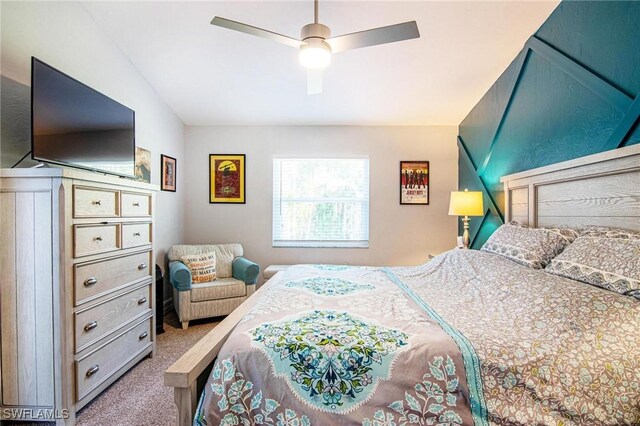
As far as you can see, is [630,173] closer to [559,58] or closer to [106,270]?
[559,58]

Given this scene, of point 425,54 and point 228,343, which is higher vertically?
point 425,54

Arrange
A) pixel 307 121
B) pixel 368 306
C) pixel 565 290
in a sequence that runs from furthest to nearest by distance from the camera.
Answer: pixel 307 121, pixel 368 306, pixel 565 290

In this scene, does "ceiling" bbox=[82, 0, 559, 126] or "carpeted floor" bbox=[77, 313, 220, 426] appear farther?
"ceiling" bbox=[82, 0, 559, 126]

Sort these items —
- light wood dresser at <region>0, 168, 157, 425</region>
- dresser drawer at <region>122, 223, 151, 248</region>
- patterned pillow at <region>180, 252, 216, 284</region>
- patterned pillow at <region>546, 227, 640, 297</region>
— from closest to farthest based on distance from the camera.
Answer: patterned pillow at <region>546, 227, 640, 297</region>
light wood dresser at <region>0, 168, 157, 425</region>
dresser drawer at <region>122, 223, 151, 248</region>
patterned pillow at <region>180, 252, 216, 284</region>

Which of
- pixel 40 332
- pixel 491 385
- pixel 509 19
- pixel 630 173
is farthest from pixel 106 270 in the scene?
pixel 509 19

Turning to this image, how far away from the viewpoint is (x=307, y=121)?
397 centimetres

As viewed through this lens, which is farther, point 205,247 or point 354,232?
point 354,232

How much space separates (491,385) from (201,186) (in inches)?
152

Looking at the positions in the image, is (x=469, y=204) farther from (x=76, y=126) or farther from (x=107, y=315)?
(x=76, y=126)

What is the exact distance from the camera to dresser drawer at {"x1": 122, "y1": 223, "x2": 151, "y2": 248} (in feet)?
7.02

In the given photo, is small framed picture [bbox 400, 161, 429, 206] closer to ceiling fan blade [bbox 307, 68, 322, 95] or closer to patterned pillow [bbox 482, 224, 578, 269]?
patterned pillow [bbox 482, 224, 578, 269]

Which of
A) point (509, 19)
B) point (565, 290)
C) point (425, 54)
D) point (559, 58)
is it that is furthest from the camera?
point (425, 54)

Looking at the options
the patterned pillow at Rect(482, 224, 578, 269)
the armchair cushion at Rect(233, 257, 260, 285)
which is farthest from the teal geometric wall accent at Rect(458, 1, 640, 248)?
the armchair cushion at Rect(233, 257, 260, 285)

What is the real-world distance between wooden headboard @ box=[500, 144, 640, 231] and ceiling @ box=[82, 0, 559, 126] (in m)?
1.17
